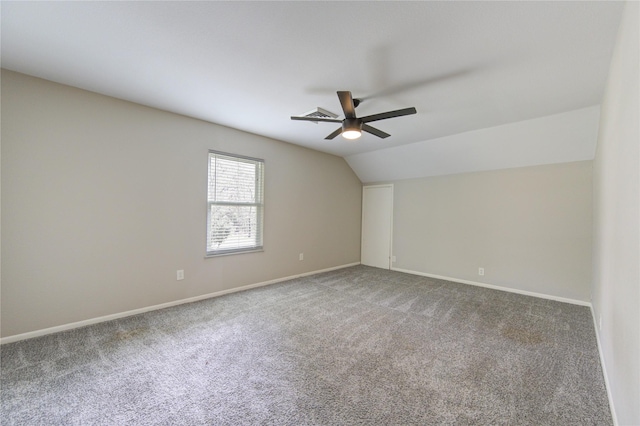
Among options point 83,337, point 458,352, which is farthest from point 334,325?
point 83,337

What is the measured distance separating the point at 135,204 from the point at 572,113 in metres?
5.24

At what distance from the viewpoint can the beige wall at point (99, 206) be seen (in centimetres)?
236

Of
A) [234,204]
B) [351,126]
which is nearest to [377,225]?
[234,204]

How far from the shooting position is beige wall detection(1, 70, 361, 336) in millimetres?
2363

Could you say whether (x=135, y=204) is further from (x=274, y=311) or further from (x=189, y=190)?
(x=274, y=311)

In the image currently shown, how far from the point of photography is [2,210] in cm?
229

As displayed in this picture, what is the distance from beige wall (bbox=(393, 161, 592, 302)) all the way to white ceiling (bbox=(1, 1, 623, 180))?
4.24 ft

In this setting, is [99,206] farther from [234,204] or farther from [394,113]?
[394,113]

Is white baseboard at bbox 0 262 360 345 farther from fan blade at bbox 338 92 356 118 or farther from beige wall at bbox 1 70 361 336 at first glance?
fan blade at bbox 338 92 356 118

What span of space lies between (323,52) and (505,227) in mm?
3958

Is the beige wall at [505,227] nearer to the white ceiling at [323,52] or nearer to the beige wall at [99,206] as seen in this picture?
the white ceiling at [323,52]

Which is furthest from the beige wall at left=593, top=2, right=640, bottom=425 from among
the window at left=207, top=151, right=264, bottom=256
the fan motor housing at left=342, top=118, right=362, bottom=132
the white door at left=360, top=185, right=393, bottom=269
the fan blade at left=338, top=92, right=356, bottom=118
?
the white door at left=360, top=185, right=393, bottom=269

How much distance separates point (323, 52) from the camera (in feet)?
6.55

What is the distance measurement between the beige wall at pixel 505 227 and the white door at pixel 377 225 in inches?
10.7
